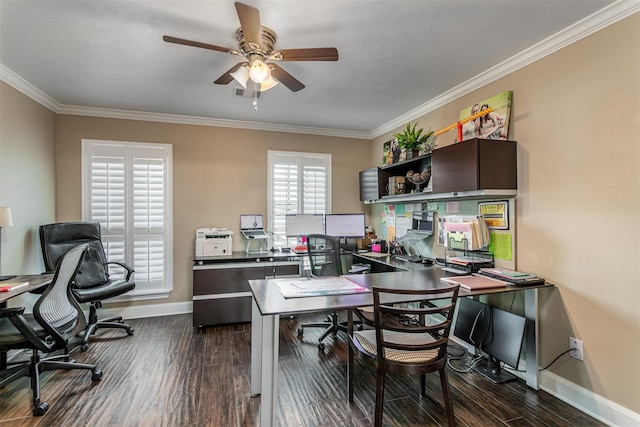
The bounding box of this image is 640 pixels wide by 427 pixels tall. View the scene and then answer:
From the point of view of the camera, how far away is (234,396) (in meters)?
2.16

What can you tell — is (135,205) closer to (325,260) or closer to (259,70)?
(325,260)

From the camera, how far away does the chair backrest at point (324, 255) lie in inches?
121

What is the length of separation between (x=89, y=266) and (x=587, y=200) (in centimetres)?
443

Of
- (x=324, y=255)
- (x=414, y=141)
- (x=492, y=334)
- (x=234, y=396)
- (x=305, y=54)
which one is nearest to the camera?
(x=305, y=54)

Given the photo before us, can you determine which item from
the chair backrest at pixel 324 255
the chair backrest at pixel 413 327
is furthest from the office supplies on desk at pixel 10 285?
the chair backrest at pixel 413 327

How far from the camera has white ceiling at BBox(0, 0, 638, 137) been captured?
1.84 meters

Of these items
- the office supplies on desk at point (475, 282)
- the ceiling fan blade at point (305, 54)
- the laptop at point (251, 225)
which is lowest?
the office supplies on desk at point (475, 282)

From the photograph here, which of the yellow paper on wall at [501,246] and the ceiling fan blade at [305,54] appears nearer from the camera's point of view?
the ceiling fan blade at [305,54]

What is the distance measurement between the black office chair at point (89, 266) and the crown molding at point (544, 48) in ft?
12.7

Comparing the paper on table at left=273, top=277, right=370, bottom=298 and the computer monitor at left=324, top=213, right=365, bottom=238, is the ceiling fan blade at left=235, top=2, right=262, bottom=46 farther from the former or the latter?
the computer monitor at left=324, top=213, right=365, bottom=238

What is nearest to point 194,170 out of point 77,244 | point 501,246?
point 77,244

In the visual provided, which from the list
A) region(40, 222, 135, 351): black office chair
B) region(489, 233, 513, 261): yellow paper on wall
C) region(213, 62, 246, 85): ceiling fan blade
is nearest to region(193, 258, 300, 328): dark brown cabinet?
region(40, 222, 135, 351): black office chair

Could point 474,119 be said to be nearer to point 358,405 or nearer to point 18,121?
point 358,405

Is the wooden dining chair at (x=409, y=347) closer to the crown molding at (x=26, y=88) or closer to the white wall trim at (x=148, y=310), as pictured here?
the white wall trim at (x=148, y=310)
